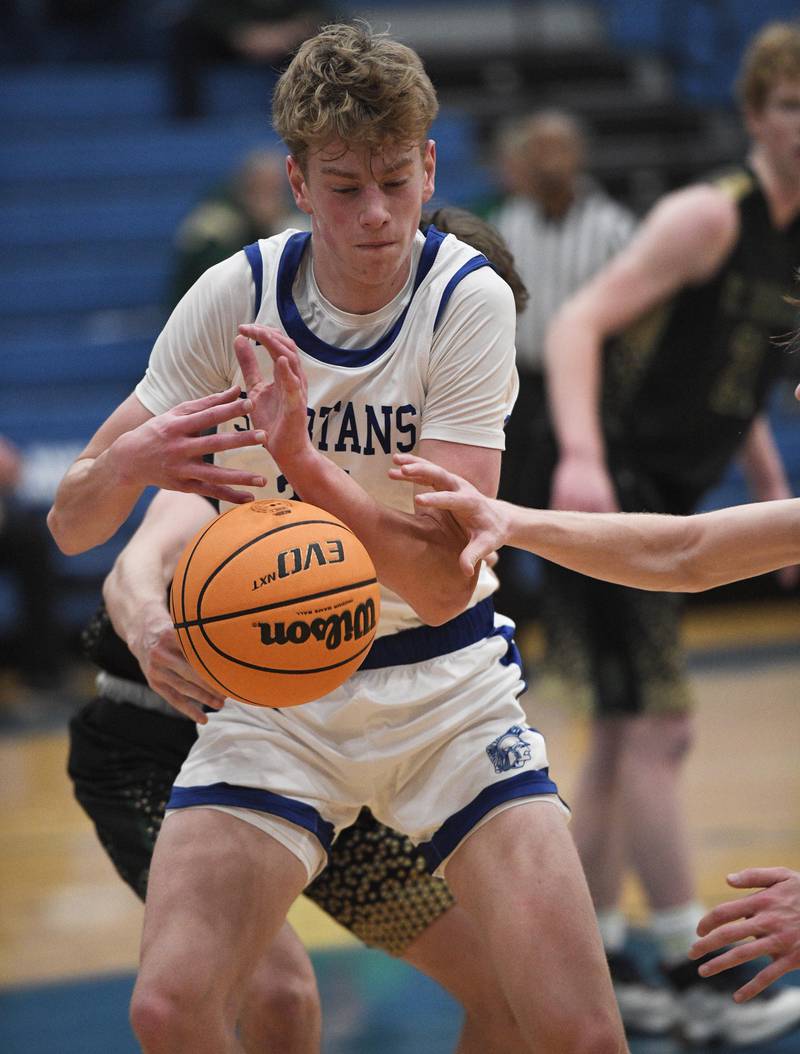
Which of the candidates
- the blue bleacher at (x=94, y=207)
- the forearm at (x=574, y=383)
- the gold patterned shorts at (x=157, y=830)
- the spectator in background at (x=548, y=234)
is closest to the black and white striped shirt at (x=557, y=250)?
the spectator in background at (x=548, y=234)

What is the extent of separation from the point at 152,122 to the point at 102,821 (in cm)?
898

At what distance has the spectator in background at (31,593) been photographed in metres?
8.27

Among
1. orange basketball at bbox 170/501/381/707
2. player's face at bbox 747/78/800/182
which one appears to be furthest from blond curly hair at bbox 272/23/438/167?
player's face at bbox 747/78/800/182

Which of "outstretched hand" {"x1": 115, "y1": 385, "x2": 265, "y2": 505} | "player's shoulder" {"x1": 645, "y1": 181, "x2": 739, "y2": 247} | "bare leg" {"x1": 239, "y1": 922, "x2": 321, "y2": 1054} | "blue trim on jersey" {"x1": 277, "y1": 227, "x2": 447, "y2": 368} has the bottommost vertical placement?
"bare leg" {"x1": 239, "y1": 922, "x2": 321, "y2": 1054}

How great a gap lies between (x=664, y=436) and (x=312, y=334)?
191cm

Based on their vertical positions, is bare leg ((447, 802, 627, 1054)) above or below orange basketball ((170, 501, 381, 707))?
below

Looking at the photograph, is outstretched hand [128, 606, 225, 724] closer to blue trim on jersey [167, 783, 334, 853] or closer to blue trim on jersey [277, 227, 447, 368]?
blue trim on jersey [167, 783, 334, 853]

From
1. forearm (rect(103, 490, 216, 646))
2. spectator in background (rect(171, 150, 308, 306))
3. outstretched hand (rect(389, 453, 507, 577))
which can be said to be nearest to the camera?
outstretched hand (rect(389, 453, 507, 577))

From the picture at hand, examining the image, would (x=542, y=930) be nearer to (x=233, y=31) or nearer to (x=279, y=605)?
(x=279, y=605)

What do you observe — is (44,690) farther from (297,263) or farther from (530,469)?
(297,263)

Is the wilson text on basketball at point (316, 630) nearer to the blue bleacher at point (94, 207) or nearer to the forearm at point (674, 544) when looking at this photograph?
the forearm at point (674, 544)

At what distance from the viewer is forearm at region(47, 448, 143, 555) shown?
106 inches

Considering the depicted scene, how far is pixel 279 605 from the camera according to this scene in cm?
254

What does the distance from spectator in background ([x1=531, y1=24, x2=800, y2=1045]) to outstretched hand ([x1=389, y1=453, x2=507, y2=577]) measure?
1.50 m
